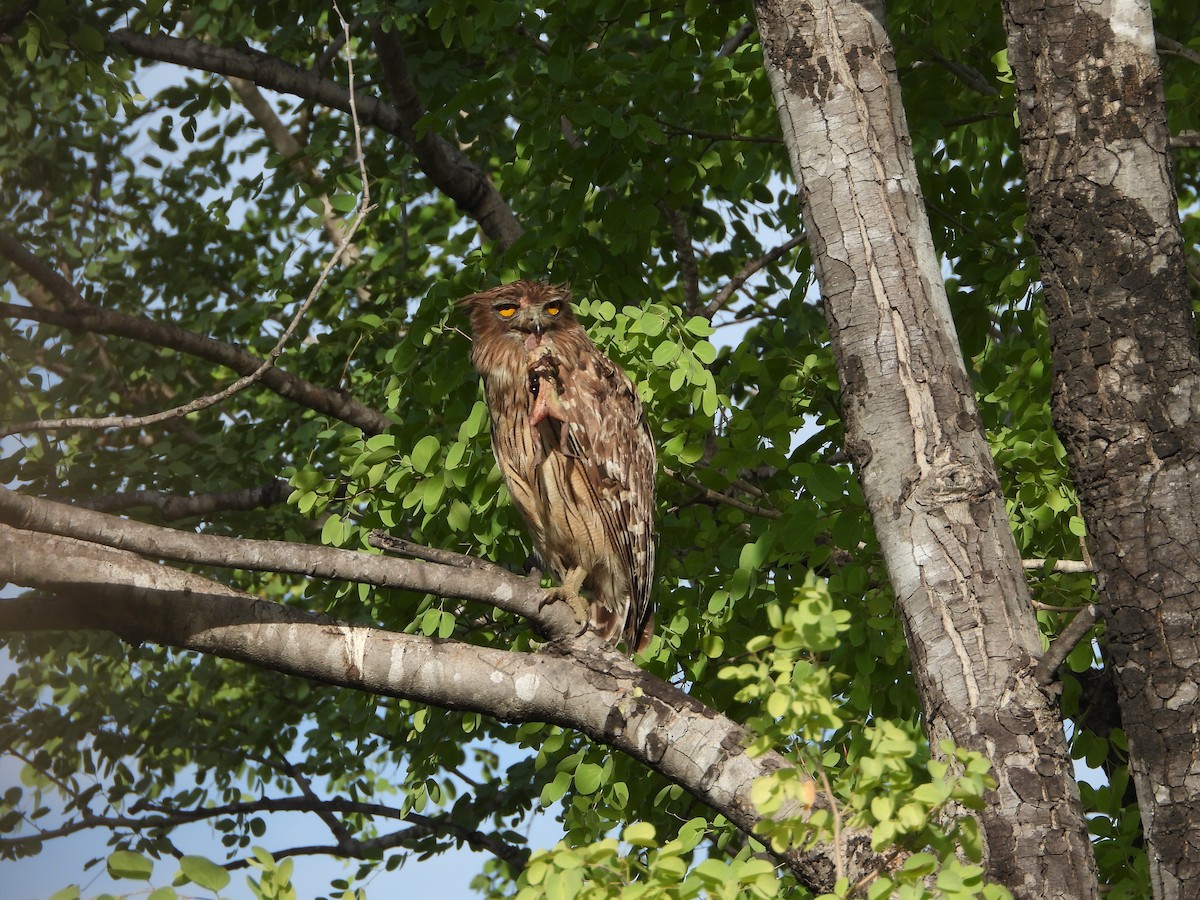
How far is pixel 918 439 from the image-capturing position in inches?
124

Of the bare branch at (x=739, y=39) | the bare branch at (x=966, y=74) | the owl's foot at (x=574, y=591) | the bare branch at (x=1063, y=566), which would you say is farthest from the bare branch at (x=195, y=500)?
the bare branch at (x=1063, y=566)

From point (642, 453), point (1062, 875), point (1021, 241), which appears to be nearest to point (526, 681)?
point (1062, 875)

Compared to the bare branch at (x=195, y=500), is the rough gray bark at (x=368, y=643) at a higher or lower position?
lower

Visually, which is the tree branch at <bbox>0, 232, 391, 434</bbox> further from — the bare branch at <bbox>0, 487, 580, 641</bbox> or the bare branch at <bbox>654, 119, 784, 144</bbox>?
the bare branch at <bbox>0, 487, 580, 641</bbox>

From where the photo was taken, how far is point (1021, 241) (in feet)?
16.9

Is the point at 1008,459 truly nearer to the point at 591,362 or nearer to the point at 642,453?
the point at 642,453

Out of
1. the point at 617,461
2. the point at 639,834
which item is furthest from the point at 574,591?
the point at 639,834

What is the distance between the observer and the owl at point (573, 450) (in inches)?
191

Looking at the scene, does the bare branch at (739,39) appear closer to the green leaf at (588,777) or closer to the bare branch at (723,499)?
the bare branch at (723,499)

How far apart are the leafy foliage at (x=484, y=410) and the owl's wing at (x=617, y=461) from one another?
0.18m

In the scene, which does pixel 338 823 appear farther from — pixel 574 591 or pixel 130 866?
pixel 130 866

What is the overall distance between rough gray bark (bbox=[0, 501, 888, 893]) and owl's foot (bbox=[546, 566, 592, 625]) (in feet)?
5.18

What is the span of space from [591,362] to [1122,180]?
2472 mm

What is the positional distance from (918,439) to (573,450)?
2072 millimetres
